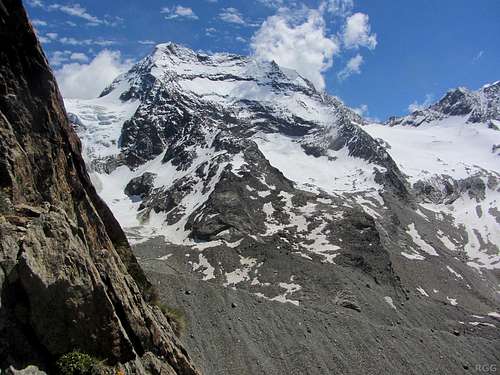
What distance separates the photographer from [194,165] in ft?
646

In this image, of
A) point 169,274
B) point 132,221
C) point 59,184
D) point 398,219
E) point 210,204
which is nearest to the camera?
point 59,184

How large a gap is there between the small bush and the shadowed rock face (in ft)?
1.46

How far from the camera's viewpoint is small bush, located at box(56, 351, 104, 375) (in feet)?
58.4

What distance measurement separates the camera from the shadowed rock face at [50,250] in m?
17.8

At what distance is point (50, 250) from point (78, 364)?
434 cm

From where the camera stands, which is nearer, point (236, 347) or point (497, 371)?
point (236, 347)

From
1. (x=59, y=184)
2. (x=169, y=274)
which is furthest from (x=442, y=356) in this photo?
(x=59, y=184)

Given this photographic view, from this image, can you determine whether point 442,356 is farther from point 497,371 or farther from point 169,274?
point 169,274

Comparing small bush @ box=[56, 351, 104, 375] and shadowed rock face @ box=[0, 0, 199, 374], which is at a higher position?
shadowed rock face @ box=[0, 0, 199, 374]

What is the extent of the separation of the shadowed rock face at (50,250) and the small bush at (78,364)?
0.45m

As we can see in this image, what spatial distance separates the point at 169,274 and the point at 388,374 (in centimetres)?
3992

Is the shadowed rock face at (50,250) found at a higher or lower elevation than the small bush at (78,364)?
higher

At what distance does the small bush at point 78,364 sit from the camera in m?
17.8

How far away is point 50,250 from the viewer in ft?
62.0
